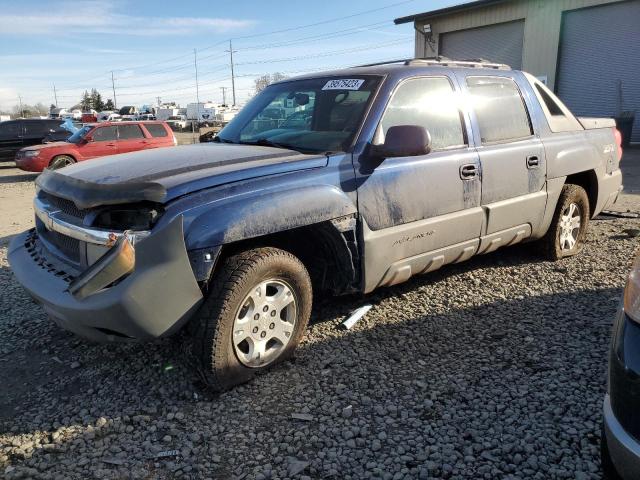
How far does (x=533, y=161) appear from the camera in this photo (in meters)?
→ 4.56

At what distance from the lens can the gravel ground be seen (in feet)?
8.14

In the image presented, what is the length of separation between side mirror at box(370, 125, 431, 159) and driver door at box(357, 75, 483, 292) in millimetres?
193

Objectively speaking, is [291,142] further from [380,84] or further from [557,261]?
[557,261]

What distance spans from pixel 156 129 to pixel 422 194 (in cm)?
1354

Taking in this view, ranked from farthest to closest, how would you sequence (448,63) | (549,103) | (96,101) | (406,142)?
(96,101) → (549,103) → (448,63) → (406,142)

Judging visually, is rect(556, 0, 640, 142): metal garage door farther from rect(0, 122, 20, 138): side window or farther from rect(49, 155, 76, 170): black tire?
rect(0, 122, 20, 138): side window

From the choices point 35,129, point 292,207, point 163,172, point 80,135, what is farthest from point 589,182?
point 35,129

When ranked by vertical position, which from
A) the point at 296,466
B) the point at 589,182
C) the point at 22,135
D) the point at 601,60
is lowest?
the point at 296,466

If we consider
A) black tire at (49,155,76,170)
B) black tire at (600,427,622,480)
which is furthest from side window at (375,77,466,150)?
black tire at (49,155,76,170)

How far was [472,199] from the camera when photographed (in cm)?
406

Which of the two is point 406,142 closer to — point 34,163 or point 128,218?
point 128,218

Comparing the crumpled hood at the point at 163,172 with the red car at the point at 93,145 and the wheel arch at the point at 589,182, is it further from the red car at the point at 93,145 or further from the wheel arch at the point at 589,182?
the red car at the point at 93,145

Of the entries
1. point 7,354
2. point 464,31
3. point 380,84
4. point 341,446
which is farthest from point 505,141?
point 464,31

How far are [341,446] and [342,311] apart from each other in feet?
5.38
